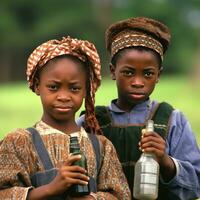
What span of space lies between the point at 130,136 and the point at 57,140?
60 centimetres

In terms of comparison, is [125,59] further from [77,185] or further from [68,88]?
[77,185]

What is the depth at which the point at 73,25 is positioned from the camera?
42781 mm

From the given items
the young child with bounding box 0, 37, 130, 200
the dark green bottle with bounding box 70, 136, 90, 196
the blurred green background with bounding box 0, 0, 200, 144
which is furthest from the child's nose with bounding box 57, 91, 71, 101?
the blurred green background with bounding box 0, 0, 200, 144

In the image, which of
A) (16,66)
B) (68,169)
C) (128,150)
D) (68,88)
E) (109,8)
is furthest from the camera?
(109,8)

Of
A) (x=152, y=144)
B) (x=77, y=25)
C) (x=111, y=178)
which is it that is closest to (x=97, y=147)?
(x=111, y=178)

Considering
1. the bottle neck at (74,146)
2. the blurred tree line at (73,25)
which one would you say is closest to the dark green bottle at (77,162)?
the bottle neck at (74,146)

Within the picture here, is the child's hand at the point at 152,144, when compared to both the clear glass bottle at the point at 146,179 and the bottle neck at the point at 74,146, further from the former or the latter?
the bottle neck at the point at 74,146

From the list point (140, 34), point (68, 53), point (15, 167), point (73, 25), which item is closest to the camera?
point (15, 167)

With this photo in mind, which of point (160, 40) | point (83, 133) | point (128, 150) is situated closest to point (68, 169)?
point (83, 133)

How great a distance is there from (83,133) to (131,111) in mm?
514

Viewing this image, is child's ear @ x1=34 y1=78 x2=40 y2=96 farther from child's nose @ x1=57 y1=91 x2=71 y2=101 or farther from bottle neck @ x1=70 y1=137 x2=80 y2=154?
bottle neck @ x1=70 y1=137 x2=80 y2=154

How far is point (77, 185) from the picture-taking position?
4.75 meters

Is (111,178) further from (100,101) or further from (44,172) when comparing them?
(100,101)

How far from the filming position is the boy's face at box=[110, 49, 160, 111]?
→ 5.40 meters
